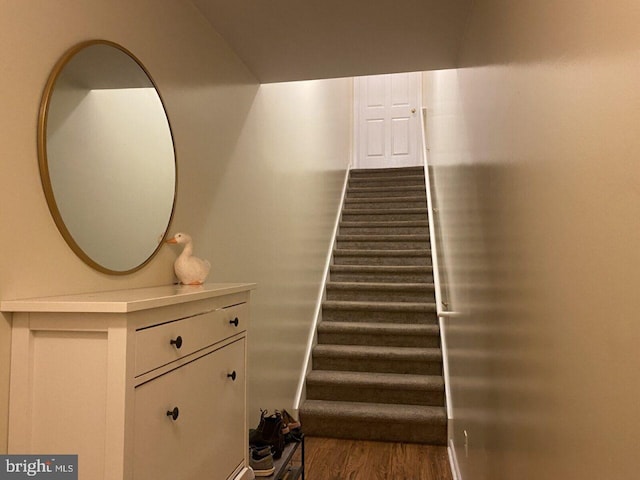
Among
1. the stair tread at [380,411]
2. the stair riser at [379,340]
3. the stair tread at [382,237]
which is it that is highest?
the stair tread at [382,237]

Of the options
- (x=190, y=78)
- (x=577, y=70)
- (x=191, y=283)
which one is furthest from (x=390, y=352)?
(x=577, y=70)

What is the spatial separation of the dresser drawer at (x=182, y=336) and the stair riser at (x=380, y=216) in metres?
3.76

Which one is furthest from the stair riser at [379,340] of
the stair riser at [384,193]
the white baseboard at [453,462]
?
the stair riser at [384,193]

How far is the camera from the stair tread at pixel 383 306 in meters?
3.72

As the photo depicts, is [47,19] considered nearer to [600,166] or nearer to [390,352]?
[600,166]

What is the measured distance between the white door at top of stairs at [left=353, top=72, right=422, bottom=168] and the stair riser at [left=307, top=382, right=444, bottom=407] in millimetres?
3978

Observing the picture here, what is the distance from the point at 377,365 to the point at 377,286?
80 cm

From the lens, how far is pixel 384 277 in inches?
168

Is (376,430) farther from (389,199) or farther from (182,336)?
(389,199)

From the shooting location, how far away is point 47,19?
107cm

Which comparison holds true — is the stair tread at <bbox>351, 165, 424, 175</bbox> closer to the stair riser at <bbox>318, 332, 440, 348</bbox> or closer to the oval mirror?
the stair riser at <bbox>318, 332, 440, 348</bbox>

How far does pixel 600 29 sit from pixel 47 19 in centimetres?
114

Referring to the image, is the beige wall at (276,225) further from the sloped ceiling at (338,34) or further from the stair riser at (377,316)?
the sloped ceiling at (338,34)

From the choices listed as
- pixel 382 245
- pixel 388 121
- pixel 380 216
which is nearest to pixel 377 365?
pixel 382 245
